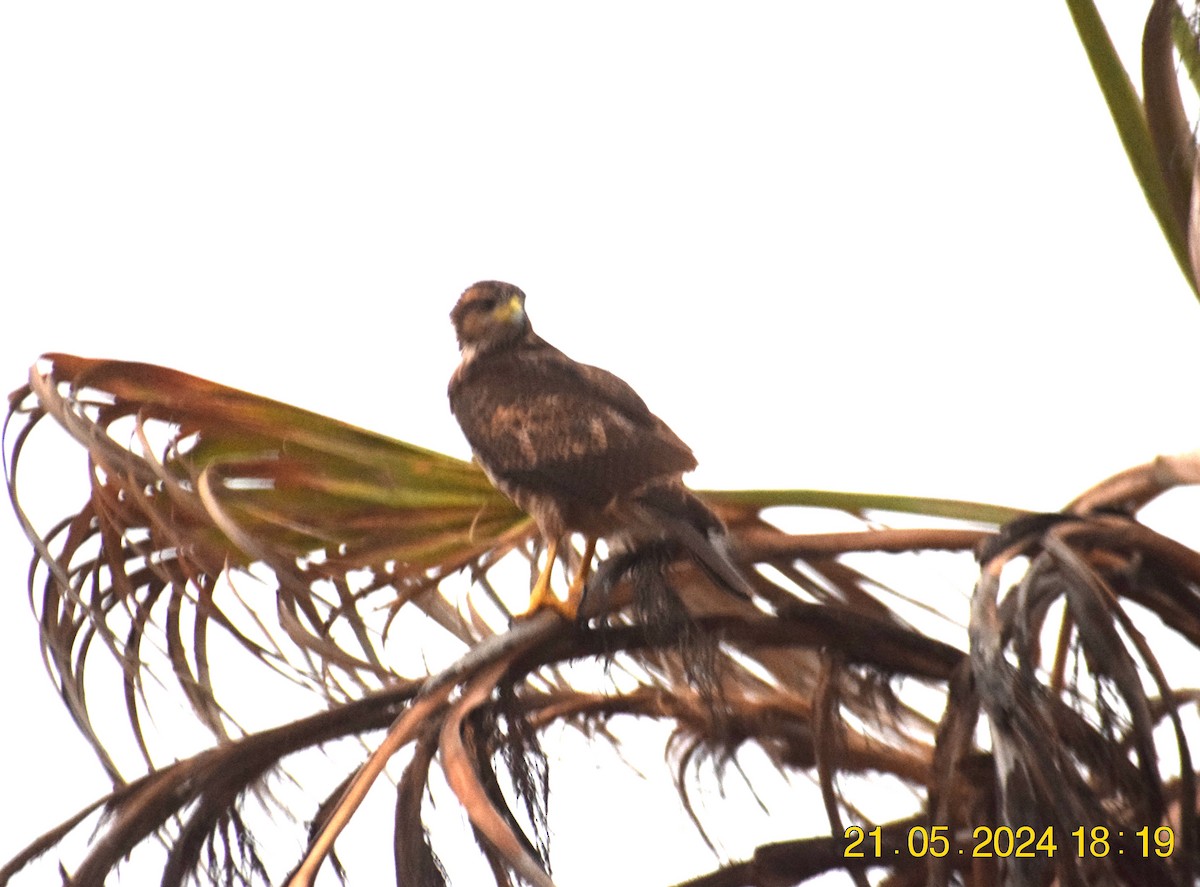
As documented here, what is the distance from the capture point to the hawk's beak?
5453 mm

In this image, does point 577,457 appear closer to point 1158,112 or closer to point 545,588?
point 545,588

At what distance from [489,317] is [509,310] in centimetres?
7

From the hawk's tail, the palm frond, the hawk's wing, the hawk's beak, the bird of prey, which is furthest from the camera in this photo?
the hawk's beak

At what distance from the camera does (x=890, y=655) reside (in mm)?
3656

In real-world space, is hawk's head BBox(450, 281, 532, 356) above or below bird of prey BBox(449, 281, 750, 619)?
above

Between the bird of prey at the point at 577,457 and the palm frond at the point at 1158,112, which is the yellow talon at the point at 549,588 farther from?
the palm frond at the point at 1158,112

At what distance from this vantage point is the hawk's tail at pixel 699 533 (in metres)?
3.80

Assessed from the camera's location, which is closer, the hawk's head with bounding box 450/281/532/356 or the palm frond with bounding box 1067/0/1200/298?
the palm frond with bounding box 1067/0/1200/298

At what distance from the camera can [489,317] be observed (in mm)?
5484

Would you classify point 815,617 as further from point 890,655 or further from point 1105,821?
point 1105,821
